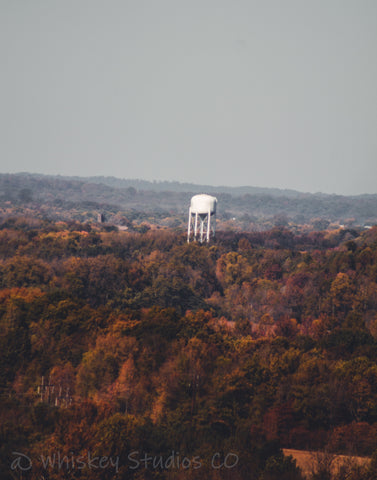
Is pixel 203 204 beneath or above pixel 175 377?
above

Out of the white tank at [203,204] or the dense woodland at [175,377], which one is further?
the white tank at [203,204]

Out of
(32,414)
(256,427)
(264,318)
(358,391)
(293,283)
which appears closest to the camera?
(32,414)

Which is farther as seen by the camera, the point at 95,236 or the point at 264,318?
the point at 95,236

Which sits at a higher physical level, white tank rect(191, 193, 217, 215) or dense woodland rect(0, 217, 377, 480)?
white tank rect(191, 193, 217, 215)

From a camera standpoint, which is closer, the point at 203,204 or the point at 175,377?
the point at 175,377

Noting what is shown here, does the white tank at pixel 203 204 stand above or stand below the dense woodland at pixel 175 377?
above

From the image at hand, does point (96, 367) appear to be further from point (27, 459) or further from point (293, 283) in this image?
point (293, 283)

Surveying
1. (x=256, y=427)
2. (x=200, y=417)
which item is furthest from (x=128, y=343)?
(x=256, y=427)

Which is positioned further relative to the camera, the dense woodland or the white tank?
the white tank
